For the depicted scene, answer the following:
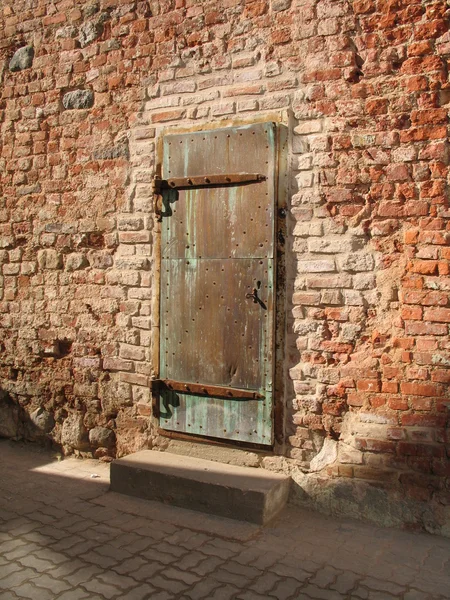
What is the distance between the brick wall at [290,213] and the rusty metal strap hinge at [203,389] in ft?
0.69

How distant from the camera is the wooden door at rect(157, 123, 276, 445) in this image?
3572 millimetres

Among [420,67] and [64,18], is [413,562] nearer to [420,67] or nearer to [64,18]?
[420,67]

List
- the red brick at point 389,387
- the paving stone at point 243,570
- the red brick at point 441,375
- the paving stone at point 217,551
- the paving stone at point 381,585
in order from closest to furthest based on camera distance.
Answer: the paving stone at point 381,585 < the paving stone at point 243,570 < the paving stone at point 217,551 < the red brick at point 441,375 < the red brick at point 389,387

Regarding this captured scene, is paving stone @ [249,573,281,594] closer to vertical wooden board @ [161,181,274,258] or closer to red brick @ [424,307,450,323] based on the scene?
red brick @ [424,307,450,323]

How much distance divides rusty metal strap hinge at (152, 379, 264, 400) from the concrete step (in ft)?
1.48

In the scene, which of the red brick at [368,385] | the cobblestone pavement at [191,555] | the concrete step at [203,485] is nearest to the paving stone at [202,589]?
the cobblestone pavement at [191,555]

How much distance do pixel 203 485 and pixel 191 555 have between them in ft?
1.81

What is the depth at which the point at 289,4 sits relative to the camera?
358 centimetres

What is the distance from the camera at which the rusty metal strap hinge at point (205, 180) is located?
11.8ft

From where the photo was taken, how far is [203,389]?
3.75 meters

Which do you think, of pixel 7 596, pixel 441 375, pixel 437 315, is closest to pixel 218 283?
pixel 437 315

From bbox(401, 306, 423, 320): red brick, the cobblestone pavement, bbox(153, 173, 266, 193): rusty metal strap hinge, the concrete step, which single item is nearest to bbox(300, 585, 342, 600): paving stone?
the cobblestone pavement

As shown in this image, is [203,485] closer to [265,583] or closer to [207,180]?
[265,583]

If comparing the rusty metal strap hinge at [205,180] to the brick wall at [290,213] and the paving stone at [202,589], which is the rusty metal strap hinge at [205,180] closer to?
the brick wall at [290,213]
